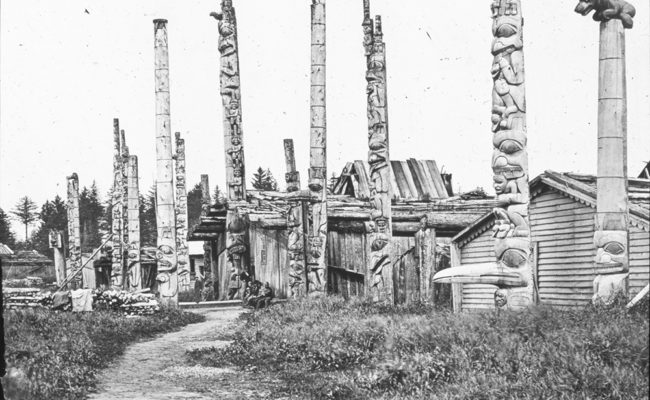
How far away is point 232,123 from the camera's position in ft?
85.2

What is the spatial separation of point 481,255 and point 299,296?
204 inches

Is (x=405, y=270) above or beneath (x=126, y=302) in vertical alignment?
above

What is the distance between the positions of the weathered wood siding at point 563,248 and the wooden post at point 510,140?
400 cm

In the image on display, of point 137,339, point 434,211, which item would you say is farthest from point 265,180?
point 137,339

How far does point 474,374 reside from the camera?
9.27 meters

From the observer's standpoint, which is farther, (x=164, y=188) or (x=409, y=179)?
(x=409, y=179)

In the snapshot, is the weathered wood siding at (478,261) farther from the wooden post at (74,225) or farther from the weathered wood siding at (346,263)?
the wooden post at (74,225)

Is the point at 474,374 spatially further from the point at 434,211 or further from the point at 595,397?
the point at 434,211

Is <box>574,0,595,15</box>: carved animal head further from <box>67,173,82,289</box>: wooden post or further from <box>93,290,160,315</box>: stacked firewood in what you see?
<box>67,173,82,289</box>: wooden post

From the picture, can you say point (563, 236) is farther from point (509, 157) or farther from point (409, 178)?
point (409, 178)

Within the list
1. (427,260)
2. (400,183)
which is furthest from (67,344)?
(400,183)

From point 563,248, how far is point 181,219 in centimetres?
2400

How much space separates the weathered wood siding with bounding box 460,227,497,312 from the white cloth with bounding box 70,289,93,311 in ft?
32.5

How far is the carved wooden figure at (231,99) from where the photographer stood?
2572 cm
